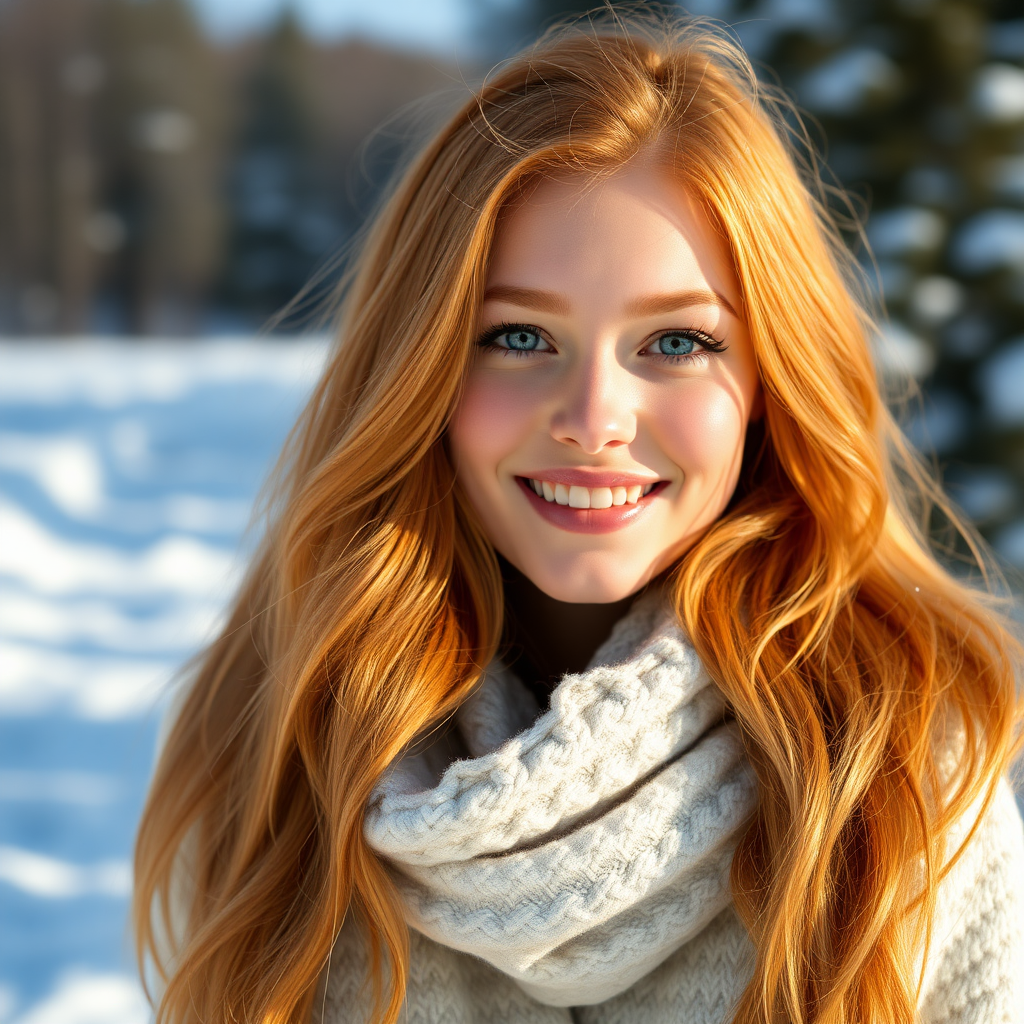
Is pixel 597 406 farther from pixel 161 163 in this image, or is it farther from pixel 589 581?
pixel 161 163

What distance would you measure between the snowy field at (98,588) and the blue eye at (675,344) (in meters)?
0.84

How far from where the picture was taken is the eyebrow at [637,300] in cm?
125

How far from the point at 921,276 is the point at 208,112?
5.40m

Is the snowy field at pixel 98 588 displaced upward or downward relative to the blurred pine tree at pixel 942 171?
downward

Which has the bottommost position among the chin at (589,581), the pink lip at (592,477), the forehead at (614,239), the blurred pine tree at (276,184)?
the chin at (589,581)

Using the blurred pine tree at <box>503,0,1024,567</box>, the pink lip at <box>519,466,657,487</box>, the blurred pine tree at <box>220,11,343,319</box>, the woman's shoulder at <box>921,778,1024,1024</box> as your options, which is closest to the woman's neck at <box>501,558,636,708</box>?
the pink lip at <box>519,466,657,487</box>

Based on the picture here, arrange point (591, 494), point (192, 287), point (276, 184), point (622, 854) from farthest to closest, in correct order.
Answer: point (276, 184), point (192, 287), point (591, 494), point (622, 854)

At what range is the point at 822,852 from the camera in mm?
1275

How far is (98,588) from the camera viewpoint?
4582mm

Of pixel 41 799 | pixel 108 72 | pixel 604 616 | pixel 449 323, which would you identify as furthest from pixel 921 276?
pixel 108 72

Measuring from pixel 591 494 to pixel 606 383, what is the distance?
0.51ft

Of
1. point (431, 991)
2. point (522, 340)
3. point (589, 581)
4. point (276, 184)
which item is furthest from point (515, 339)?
point (276, 184)

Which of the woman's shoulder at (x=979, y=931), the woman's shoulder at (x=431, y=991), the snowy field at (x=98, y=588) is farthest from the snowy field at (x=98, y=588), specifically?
the woman's shoulder at (x=979, y=931)

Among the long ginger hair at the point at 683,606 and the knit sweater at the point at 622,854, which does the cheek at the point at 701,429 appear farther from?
the knit sweater at the point at 622,854
